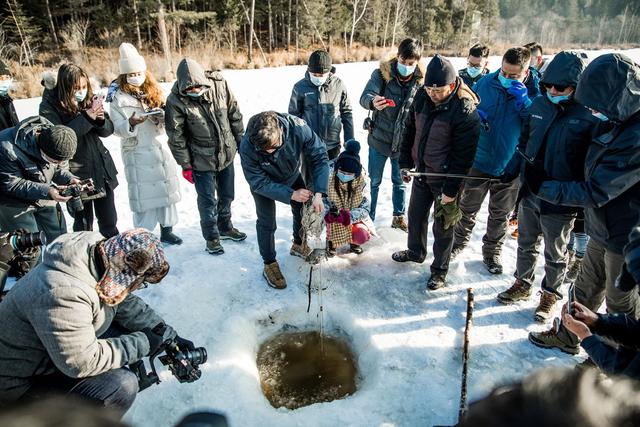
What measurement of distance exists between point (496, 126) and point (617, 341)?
7.43 ft

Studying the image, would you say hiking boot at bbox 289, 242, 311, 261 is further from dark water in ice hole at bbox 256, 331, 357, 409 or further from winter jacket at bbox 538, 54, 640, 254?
winter jacket at bbox 538, 54, 640, 254

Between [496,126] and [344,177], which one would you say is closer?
[496,126]

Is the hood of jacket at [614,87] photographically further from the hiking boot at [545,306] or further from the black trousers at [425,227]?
the hiking boot at [545,306]

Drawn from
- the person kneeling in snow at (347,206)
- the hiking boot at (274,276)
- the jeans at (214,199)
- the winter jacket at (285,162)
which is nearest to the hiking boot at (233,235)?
the jeans at (214,199)

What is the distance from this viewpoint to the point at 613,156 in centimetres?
242

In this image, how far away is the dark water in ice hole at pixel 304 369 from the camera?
3.09 m

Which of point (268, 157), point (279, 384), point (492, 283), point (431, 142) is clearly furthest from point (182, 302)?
point (492, 283)

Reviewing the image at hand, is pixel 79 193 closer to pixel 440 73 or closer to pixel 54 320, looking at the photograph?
pixel 54 320

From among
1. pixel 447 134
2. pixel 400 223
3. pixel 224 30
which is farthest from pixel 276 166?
pixel 224 30

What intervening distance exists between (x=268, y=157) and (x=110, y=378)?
2.01 meters

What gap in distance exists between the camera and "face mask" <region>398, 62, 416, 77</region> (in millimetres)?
4152

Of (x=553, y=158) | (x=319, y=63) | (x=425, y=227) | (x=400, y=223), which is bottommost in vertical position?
(x=400, y=223)

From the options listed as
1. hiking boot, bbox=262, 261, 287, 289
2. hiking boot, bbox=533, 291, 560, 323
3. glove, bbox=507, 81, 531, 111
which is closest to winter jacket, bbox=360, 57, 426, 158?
glove, bbox=507, 81, 531, 111

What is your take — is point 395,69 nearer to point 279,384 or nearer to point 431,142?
point 431,142
